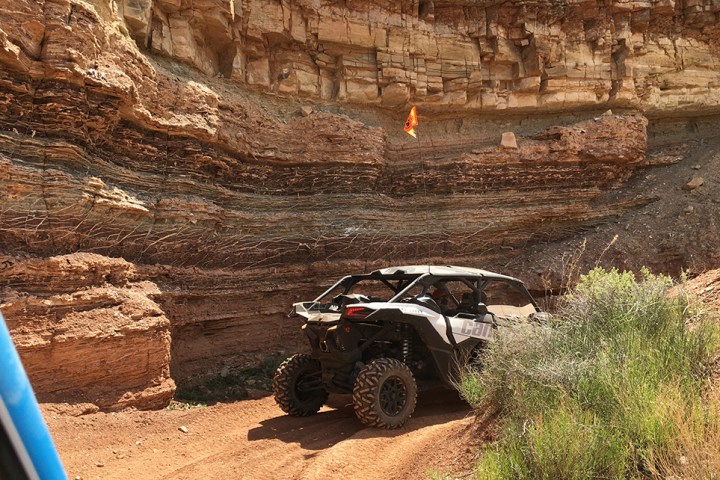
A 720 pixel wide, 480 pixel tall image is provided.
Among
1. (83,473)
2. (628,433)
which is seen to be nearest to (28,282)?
(83,473)

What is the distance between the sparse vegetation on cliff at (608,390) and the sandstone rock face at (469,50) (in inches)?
329

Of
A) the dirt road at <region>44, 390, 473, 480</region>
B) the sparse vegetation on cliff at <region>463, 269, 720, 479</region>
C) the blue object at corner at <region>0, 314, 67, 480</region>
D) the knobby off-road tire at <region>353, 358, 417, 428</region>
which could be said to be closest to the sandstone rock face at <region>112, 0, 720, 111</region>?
the dirt road at <region>44, 390, 473, 480</region>

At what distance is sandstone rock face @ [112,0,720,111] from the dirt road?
671cm

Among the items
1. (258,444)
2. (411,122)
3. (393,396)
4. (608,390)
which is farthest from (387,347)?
(411,122)

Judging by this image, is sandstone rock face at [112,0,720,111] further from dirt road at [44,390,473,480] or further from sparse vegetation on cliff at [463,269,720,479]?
sparse vegetation on cliff at [463,269,720,479]

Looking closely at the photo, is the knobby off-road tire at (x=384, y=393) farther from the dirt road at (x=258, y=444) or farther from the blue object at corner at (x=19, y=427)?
the blue object at corner at (x=19, y=427)

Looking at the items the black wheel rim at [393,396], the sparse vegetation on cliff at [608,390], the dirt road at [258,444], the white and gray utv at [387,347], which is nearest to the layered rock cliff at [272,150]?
the dirt road at [258,444]

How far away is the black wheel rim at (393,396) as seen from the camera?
570cm

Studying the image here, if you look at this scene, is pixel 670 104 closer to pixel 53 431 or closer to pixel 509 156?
pixel 509 156

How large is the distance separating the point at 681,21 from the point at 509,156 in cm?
739

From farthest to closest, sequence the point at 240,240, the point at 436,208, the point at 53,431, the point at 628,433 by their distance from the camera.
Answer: the point at 436,208 → the point at 240,240 → the point at 53,431 → the point at 628,433

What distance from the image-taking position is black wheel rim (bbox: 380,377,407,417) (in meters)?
→ 5.70

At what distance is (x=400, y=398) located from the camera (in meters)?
5.81

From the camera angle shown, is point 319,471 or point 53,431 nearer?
point 319,471
